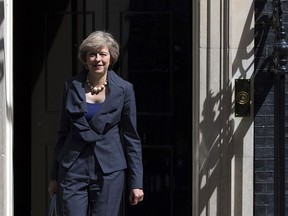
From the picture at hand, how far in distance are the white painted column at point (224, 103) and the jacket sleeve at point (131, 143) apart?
0.93 metres

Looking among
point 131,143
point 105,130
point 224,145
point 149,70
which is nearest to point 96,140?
point 105,130

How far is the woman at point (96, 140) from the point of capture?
470 centimetres

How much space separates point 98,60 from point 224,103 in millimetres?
1266

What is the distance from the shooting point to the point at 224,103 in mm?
5625

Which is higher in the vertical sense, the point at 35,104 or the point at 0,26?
the point at 0,26

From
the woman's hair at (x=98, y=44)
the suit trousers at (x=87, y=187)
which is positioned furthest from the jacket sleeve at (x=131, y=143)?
the woman's hair at (x=98, y=44)

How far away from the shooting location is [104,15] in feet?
20.7

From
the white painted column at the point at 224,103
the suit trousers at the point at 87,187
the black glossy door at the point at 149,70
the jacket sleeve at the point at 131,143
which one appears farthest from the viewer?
the black glossy door at the point at 149,70

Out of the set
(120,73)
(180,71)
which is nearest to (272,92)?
(180,71)

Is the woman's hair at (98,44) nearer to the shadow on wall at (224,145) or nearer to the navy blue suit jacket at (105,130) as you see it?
the navy blue suit jacket at (105,130)

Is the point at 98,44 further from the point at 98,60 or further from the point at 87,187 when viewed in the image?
the point at 87,187

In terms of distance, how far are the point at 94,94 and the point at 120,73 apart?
1.51 meters

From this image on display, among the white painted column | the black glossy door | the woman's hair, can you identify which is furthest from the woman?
the black glossy door

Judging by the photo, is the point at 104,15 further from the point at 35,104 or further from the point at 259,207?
the point at 259,207
